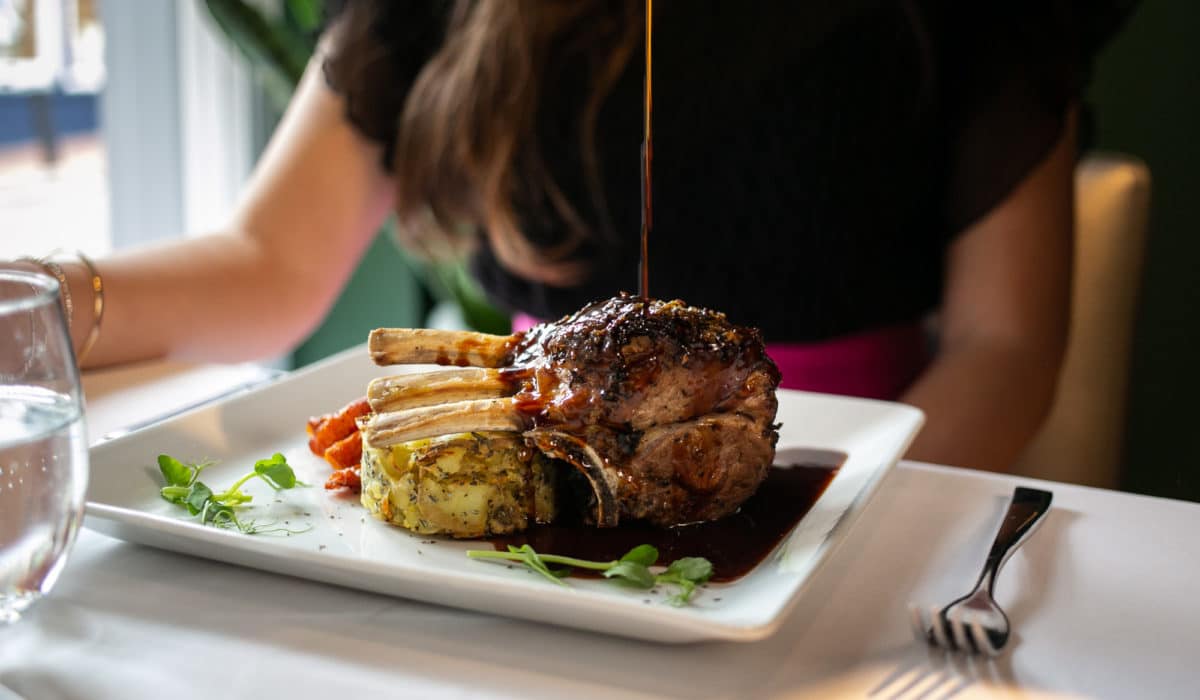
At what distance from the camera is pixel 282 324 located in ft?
5.76

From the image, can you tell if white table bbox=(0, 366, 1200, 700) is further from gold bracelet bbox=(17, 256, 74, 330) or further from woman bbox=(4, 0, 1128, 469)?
woman bbox=(4, 0, 1128, 469)

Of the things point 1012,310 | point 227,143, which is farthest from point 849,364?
point 227,143

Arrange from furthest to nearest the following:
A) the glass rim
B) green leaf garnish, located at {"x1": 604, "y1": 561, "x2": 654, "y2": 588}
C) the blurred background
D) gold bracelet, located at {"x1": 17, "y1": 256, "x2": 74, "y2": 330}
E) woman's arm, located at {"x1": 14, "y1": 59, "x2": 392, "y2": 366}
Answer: the blurred background
woman's arm, located at {"x1": 14, "y1": 59, "x2": 392, "y2": 366}
gold bracelet, located at {"x1": 17, "y1": 256, "x2": 74, "y2": 330}
green leaf garnish, located at {"x1": 604, "y1": 561, "x2": 654, "y2": 588}
the glass rim

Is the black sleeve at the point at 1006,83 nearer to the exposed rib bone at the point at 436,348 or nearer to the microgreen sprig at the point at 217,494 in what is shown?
the exposed rib bone at the point at 436,348

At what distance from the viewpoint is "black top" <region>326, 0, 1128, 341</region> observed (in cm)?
173

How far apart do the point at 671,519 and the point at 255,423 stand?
429 mm

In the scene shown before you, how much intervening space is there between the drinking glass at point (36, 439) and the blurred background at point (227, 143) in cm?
159

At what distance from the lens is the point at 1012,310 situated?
64.4 inches

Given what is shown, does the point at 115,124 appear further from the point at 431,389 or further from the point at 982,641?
the point at 982,641

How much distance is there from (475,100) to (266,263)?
16.9 inches

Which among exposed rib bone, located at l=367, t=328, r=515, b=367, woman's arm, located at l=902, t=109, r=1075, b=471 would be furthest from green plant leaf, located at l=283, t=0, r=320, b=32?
exposed rib bone, located at l=367, t=328, r=515, b=367

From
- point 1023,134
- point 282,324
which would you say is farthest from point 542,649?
point 1023,134

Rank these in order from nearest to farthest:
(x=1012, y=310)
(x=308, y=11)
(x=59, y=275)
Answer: (x=59, y=275) → (x=1012, y=310) → (x=308, y=11)

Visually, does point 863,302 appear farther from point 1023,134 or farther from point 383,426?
point 383,426
